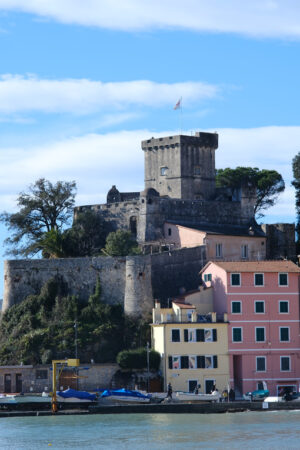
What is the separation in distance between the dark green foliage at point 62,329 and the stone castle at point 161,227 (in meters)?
1.09

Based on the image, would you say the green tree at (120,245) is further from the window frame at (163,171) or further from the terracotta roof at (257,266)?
the window frame at (163,171)

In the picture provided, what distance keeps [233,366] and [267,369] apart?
86.8 inches

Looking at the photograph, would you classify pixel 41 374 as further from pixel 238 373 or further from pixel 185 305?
pixel 238 373

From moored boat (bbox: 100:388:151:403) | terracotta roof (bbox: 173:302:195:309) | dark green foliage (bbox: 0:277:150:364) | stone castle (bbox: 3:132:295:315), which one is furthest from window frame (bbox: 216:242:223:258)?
moored boat (bbox: 100:388:151:403)

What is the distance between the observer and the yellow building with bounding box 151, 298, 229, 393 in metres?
75.2

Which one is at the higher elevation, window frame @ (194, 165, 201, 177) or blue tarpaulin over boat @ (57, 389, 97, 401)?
window frame @ (194, 165, 201, 177)

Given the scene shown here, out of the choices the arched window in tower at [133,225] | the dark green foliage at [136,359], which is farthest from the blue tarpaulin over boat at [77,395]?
the arched window in tower at [133,225]

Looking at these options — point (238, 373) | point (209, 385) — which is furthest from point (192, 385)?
point (238, 373)

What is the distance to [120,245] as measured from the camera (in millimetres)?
84375

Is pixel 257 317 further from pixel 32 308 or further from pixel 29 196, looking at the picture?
pixel 29 196

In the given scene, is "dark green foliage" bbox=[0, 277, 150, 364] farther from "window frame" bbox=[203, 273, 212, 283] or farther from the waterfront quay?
the waterfront quay

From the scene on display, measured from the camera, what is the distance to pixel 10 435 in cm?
6350

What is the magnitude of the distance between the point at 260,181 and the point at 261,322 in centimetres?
2558

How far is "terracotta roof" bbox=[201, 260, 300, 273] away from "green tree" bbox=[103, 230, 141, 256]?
712 centimetres
